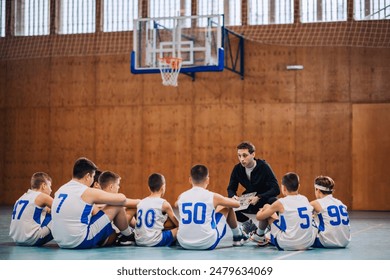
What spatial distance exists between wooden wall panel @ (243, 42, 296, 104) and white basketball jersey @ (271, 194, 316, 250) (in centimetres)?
903

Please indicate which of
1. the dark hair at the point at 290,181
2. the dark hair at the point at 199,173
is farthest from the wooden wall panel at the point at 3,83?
the dark hair at the point at 290,181

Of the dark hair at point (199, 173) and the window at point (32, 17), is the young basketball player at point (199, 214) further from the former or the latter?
the window at point (32, 17)

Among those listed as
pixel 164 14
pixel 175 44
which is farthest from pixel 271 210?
pixel 164 14

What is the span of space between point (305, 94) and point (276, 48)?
1.43 m

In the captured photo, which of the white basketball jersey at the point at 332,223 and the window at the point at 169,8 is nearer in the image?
the white basketball jersey at the point at 332,223

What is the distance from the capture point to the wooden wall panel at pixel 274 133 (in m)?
16.2

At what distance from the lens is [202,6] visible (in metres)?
16.8

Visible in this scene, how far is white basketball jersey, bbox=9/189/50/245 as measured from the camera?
7.82 meters

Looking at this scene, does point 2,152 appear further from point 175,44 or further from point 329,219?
point 329,219

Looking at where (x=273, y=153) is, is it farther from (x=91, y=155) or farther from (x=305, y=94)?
(x=91, y=155)

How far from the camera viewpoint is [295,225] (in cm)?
738

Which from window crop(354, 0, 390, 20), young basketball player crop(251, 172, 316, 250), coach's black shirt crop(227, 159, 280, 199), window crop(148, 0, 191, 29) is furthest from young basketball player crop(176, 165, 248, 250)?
window crop(148, 0, 191, 29)

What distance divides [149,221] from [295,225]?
1772 millimetres

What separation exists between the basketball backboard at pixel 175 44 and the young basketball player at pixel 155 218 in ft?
24.4
